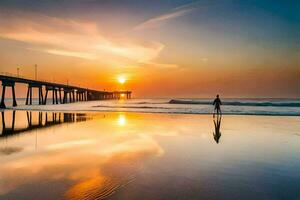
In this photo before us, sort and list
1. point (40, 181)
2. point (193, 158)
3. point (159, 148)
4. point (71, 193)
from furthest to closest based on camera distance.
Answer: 1. point (159, 148)
2. point (193, 158)
3. point (40, 181)
4. point (71, 193)

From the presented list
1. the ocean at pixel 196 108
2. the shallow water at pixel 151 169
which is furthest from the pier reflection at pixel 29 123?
the ocean at pixel 196 108

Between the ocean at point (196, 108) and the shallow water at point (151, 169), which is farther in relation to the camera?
the ocean at point (196, 108)

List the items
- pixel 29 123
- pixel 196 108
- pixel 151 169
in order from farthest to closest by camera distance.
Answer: pixel 196 108 < pixel 29 123 < pixel 151 169

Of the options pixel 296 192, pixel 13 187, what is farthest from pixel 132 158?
pixel 296 192

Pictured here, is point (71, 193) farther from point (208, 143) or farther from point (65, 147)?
point (208, 143)

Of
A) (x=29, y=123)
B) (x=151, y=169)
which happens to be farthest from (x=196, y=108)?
(x=151, y=169)

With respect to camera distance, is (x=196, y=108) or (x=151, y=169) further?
(x=196, y=108)

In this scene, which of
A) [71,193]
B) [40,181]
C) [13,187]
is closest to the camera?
[71,193]

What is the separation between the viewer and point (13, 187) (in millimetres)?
5324

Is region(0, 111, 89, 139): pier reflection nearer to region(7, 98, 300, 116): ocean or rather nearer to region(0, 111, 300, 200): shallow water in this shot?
region(0, 111, 300, 200): shallow water

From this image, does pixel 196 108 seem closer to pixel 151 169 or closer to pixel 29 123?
pixel 29 123

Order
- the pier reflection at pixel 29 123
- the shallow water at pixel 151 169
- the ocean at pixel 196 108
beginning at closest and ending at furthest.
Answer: the shallow water at pixel 151 169, the pier reflection at pixel 29 123, the ocean at pixel 196 108

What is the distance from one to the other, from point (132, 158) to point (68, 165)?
200cm

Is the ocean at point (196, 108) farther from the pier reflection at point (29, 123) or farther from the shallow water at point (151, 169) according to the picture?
the shallow water at point (151, 169)
